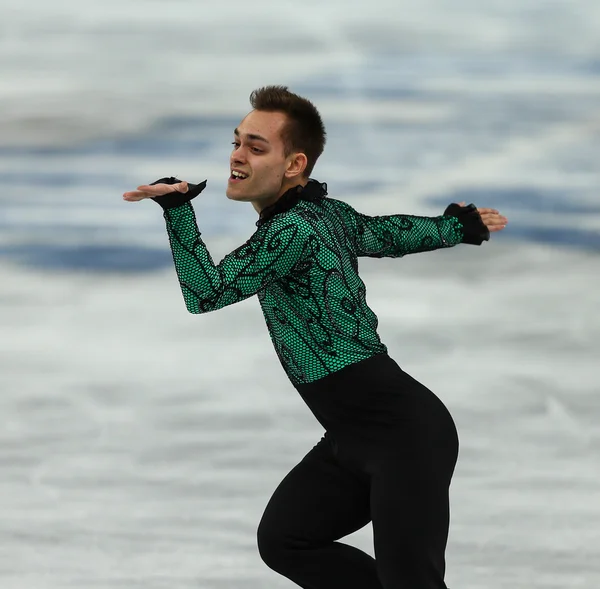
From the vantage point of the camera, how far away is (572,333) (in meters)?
4.63

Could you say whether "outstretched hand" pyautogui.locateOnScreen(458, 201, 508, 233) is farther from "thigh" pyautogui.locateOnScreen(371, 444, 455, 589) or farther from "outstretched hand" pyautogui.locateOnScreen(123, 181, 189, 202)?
"outstretched hand" pyautogui.locateOnScreen(123, 181, 189, 202)

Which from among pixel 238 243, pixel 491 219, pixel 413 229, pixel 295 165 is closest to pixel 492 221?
pixel 491 219

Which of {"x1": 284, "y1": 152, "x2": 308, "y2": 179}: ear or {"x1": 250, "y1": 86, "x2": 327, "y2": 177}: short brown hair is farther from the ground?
{"x1": 250, "y1": 86, "x2": 327, "y2": 177}: short brown hair

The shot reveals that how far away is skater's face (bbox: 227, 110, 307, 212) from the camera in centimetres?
224

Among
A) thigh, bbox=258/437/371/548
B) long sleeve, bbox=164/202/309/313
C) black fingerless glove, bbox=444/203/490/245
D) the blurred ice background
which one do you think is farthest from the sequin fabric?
the blurred ice background

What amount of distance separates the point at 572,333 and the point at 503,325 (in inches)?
10.3

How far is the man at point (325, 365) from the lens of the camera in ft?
6.88

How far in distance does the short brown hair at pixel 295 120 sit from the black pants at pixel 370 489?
1.39 ft

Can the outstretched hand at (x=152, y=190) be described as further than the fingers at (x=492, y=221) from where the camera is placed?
No

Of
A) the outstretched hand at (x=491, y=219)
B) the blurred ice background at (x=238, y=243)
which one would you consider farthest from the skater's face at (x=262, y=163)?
the blurred ice background at (x=238, y=243)

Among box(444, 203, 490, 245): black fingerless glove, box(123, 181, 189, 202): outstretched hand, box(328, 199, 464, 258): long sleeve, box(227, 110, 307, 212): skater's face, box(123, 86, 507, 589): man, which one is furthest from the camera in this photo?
box(444, 203, 490, 245): black fingerless glove

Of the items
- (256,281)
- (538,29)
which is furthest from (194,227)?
(538,29)

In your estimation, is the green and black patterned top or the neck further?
the neck

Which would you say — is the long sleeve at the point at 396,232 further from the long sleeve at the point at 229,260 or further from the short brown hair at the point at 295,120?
the long sleeve at the point at 229,260
